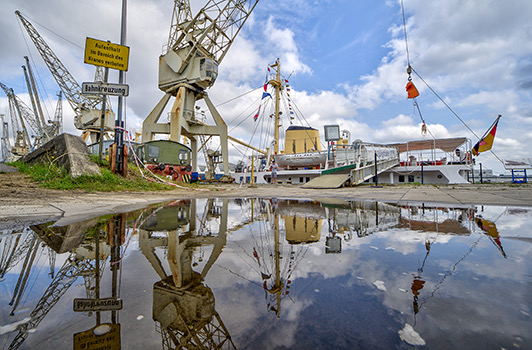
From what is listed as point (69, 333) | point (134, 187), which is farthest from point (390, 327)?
point (134, 187)

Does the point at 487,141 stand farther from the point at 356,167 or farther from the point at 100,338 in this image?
the point at 100,338

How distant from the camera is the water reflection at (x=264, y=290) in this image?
78 cm

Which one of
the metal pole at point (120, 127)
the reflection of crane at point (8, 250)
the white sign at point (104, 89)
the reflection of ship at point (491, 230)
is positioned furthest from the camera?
the metal pole at point (120, 127)

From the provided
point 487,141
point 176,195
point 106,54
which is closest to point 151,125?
point 106,54

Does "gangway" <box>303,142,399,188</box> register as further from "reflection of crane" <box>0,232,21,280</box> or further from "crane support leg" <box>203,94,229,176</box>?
Result: "reflection of crane" <box>0,232,21,280</box>

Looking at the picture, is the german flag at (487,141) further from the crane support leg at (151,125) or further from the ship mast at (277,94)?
the crane support leg at (151,125)

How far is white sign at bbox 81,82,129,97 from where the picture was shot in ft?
18.7

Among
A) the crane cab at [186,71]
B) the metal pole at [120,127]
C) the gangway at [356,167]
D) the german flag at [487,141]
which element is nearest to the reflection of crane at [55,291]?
the metal pole at [120,127]

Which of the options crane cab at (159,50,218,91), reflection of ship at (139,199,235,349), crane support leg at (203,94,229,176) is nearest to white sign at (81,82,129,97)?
reflection of ship at (139,199,235,349)

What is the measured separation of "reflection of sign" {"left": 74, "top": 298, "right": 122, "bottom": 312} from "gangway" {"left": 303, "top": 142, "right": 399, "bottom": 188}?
32.6 feet

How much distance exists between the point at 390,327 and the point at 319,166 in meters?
21.3

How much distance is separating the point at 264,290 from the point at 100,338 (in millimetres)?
649

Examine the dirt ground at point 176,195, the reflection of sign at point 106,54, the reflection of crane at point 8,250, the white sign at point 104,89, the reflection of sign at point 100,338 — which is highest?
the reflection of sign at point 106,54

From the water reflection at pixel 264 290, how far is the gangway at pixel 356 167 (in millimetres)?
8901
